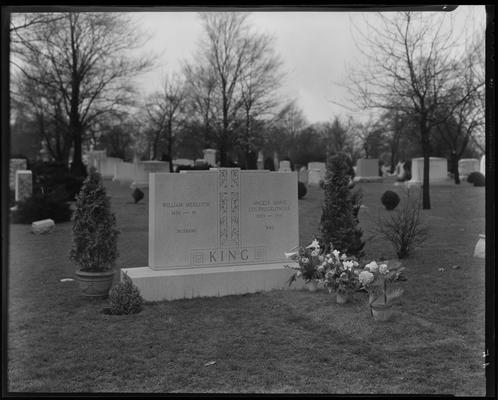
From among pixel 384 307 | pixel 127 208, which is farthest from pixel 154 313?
pixel 127 208

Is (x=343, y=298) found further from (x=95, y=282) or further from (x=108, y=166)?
(x=108, y=166)

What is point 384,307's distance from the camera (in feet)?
19.1

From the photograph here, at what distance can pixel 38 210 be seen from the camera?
1480cm

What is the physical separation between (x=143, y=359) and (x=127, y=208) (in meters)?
14.2

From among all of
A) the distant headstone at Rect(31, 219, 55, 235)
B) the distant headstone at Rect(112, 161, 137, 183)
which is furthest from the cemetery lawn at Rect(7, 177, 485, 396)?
the distant headstone at Rect(112, 161, 137, 183)

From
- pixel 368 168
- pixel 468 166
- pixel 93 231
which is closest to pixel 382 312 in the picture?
pixel 93 231

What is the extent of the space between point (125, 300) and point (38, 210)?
31.2ft

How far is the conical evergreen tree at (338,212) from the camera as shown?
885cm

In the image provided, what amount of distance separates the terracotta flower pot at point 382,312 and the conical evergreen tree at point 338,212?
2964mm

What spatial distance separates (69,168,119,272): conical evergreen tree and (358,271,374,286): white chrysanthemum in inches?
136

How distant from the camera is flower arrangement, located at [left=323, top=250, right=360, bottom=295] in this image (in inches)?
260

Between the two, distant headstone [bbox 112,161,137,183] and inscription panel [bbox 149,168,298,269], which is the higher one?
distant headstone [bbox 112,161,137,183]

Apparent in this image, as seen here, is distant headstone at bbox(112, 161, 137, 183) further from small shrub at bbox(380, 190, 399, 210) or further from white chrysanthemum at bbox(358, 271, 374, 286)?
white chrysanthemum at bbox(358, 271, 374, 286)

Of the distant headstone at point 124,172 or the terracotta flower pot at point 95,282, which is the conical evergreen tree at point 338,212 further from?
the distant headstone at point 124,172
